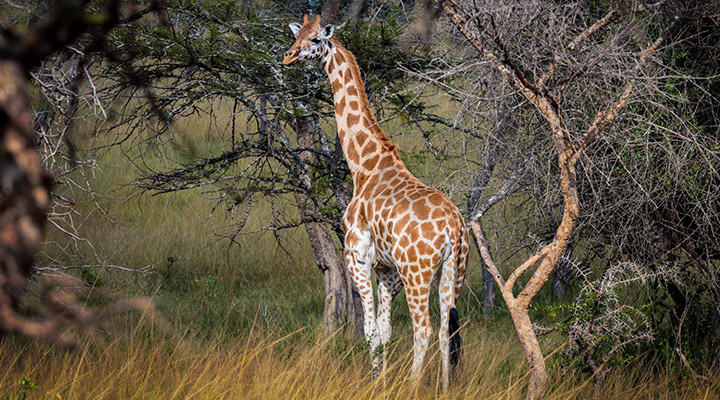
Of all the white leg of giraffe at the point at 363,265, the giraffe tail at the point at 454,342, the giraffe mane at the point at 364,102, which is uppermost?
the giraffe mane at the point at 364,102

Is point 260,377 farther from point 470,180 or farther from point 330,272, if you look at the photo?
point 470,180

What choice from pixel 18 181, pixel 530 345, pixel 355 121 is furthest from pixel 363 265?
pixel 18 181

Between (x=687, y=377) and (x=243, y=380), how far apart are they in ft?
10.8

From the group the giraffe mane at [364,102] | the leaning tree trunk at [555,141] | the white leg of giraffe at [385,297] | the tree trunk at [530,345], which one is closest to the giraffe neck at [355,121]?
the giraffe mane at [364,102]

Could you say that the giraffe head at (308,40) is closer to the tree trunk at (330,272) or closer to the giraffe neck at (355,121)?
the giraffe neck at (355,121)

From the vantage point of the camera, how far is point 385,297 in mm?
5562

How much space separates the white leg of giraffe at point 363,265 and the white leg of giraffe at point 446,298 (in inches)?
26.1

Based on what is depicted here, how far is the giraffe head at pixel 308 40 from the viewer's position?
529 cm

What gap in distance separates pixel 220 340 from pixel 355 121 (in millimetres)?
2000

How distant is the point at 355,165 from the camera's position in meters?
5.55

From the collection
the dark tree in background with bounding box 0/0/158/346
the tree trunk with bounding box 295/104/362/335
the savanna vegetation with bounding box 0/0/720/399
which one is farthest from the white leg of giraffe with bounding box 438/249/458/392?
the dark tree in background with bounding box 0/0/158/346

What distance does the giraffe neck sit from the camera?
547 cm

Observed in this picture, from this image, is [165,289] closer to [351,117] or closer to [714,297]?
[351,117]

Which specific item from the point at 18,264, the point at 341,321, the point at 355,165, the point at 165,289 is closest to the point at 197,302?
the point at 165,289
